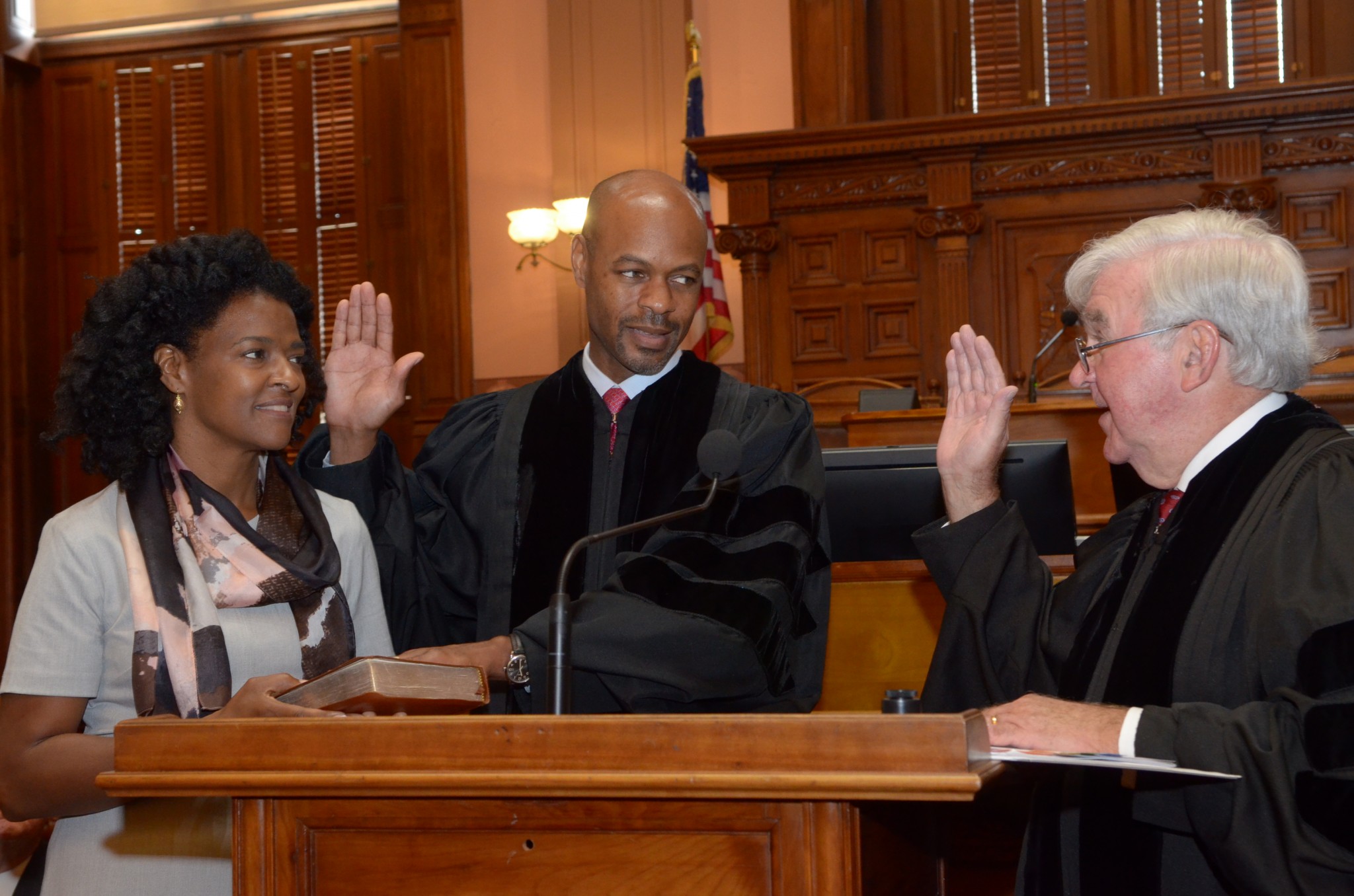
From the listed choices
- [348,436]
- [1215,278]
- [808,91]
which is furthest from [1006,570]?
[808,91]

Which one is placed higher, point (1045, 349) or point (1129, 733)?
point (1045, 349)

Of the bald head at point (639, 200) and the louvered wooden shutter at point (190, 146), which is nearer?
the bald head at point (639, 200)

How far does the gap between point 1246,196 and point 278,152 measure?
7.20 m

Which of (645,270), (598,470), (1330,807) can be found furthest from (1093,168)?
(1330,807)

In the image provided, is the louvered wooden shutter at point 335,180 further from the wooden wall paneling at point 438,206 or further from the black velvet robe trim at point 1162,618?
the black velvet robe trim at point 1162,618

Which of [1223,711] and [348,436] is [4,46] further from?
[1223,711]

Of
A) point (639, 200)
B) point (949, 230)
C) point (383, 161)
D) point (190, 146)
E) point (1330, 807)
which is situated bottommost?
point (1330, 807)

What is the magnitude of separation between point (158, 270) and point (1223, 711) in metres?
2.09

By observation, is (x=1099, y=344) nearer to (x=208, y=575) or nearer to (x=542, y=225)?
(x=208, y=575)

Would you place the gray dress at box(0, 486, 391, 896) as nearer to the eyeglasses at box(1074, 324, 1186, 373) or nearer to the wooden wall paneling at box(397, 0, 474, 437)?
the eyeglasses at box(1074, 324, 1186, 373)

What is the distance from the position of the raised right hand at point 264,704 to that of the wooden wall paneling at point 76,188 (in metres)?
9.98

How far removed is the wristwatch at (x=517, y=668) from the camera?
89.9 inches

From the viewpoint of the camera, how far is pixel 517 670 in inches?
90.1

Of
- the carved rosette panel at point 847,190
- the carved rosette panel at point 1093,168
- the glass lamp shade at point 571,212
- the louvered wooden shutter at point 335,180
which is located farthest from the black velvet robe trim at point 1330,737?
the louvered wooden shutter at point 335,180
